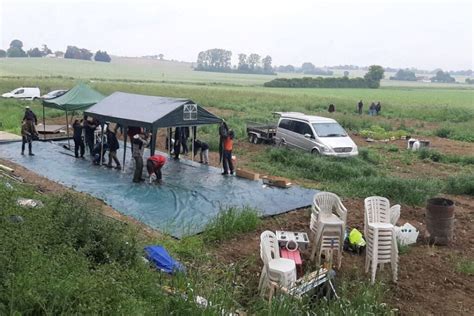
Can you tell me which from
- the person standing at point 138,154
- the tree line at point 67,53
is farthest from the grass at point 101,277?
the tree line at point 67,53

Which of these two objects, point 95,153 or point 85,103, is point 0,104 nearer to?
point 85,103

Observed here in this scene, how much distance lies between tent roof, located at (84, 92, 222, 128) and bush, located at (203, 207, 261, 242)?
5209 mm

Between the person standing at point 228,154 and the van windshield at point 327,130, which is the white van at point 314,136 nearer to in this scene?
the van windshield at point 327,130

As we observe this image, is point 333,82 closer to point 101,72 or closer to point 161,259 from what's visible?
point 101,72

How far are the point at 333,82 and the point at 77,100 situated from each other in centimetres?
7628

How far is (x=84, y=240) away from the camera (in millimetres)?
6945

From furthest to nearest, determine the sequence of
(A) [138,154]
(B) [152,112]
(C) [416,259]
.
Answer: (B) [152,112] < (A) [138,154] < (C) [416,259]

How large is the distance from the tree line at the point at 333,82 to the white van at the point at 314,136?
65.9 metres

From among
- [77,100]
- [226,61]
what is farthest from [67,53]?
[77,100]

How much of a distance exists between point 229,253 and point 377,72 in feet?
305

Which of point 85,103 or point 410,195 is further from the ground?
point 85,103

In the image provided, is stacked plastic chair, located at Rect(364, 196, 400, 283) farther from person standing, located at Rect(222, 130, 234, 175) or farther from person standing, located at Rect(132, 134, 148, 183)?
person standing, located at Rect(132, 134, 148, 183)

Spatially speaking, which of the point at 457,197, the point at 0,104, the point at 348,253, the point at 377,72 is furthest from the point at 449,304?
the point at 377,72

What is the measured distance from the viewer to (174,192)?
12875 millimetres
